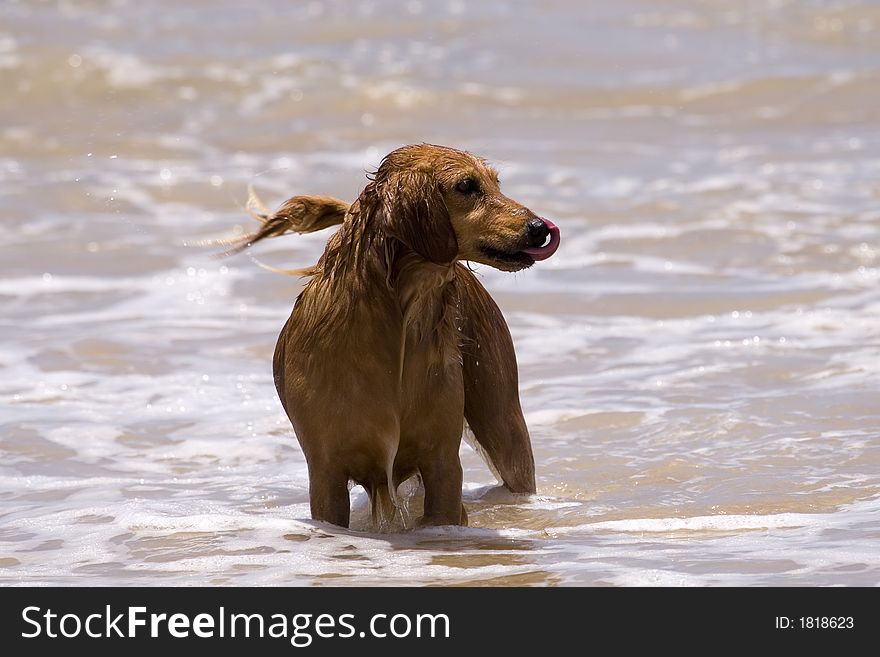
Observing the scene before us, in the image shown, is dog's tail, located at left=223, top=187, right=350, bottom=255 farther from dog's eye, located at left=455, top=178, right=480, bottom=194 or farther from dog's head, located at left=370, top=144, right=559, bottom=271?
dog's eye, located at left=455, top=178, right=480, bottom=194

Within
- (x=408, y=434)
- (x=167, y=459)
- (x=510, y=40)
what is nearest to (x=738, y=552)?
(x=408, y=434)

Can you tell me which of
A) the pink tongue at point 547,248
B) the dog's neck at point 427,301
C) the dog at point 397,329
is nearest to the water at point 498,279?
the dog at point 397,329

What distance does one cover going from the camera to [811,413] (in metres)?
6.97

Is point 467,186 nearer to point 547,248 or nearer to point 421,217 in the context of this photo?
point 421,217

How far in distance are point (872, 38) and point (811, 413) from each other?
11902mm

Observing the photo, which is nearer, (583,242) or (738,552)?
(738,552)

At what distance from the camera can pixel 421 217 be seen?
15.6ft

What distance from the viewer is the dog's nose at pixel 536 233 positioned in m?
4.66

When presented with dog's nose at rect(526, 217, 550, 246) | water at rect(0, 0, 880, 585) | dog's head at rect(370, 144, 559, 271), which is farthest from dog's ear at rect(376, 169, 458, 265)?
water at rect(0, 0, 880, 585)

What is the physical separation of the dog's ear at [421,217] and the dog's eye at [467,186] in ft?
0.21

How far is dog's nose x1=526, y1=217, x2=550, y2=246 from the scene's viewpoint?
15.3 ft

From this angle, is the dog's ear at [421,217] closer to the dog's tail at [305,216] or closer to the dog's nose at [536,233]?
the dog's nose at [536,233]

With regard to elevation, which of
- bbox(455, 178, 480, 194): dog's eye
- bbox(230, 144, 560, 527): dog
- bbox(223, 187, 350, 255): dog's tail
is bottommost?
bbox(230, 144, 560, 527): dog
